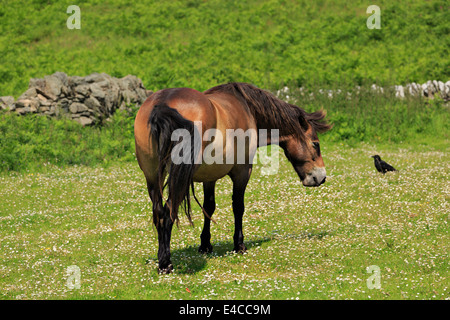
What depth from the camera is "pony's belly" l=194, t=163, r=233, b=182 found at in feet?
29.7

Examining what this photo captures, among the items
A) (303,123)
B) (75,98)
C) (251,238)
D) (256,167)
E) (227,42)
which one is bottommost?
(251,238)

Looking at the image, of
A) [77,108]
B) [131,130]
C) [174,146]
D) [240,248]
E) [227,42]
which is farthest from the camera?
[227,42]

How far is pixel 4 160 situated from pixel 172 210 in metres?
12.1

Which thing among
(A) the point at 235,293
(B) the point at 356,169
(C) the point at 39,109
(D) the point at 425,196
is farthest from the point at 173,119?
(C) the point at 39,109

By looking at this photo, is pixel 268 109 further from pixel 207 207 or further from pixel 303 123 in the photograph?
pixel 207 207

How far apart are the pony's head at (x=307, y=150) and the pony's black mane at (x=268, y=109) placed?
1.9 inches

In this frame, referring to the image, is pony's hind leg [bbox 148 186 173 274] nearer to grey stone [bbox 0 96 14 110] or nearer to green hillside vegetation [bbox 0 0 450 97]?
grey stone [bbox 0 96 14 110]

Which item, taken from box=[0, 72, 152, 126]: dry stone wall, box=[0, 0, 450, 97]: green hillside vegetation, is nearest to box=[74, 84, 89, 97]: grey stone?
box=[0, 72, 152, 126]: dry stone wall

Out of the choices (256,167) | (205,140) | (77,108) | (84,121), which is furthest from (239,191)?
(77,108)

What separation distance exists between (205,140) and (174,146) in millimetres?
654

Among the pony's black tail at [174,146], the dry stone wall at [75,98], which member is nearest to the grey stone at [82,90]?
the dry stone wall at [75,98]

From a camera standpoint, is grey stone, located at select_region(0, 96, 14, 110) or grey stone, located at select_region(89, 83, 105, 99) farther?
grey stone, located at select_region(89, 83, 105, 99)

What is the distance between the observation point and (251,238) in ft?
38.1

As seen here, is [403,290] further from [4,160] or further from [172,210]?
[4,160]
